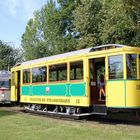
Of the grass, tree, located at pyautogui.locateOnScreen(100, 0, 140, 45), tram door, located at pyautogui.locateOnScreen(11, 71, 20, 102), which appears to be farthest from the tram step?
tram door, located at pyautogui.locateOnScreen(11, 71, 20, 102)

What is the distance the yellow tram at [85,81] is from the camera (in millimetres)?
17953

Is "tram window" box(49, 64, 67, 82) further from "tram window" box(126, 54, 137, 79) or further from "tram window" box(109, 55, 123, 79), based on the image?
"tram window" box(126, 54, 137, 79)

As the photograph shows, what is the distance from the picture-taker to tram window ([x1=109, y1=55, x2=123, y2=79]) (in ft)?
59.4

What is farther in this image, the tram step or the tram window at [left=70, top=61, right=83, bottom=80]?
the tram window at [left=70, top=61, right=83, bottom=80]

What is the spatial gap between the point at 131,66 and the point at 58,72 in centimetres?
556

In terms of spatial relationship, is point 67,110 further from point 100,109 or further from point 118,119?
point 100,109

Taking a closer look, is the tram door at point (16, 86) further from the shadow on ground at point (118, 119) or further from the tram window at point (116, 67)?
the tram window at point (116, 67)

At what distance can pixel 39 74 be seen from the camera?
24828mm

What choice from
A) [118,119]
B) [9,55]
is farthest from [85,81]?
[9,55]

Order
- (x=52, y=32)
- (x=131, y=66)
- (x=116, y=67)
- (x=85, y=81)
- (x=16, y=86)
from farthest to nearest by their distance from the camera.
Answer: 1. (x=52, y=32)
2. (x=16, y=86)
3. (x=85, y=81)
4. (x=116, y=67)
5. (x=131, y=66)

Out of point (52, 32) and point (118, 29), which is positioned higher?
point (52, 32)

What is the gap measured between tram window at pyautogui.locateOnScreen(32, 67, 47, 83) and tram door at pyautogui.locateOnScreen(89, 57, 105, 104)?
14.6 feet

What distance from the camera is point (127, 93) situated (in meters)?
17.8

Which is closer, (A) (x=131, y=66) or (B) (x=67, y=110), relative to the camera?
(A) (x=131, y=66)
